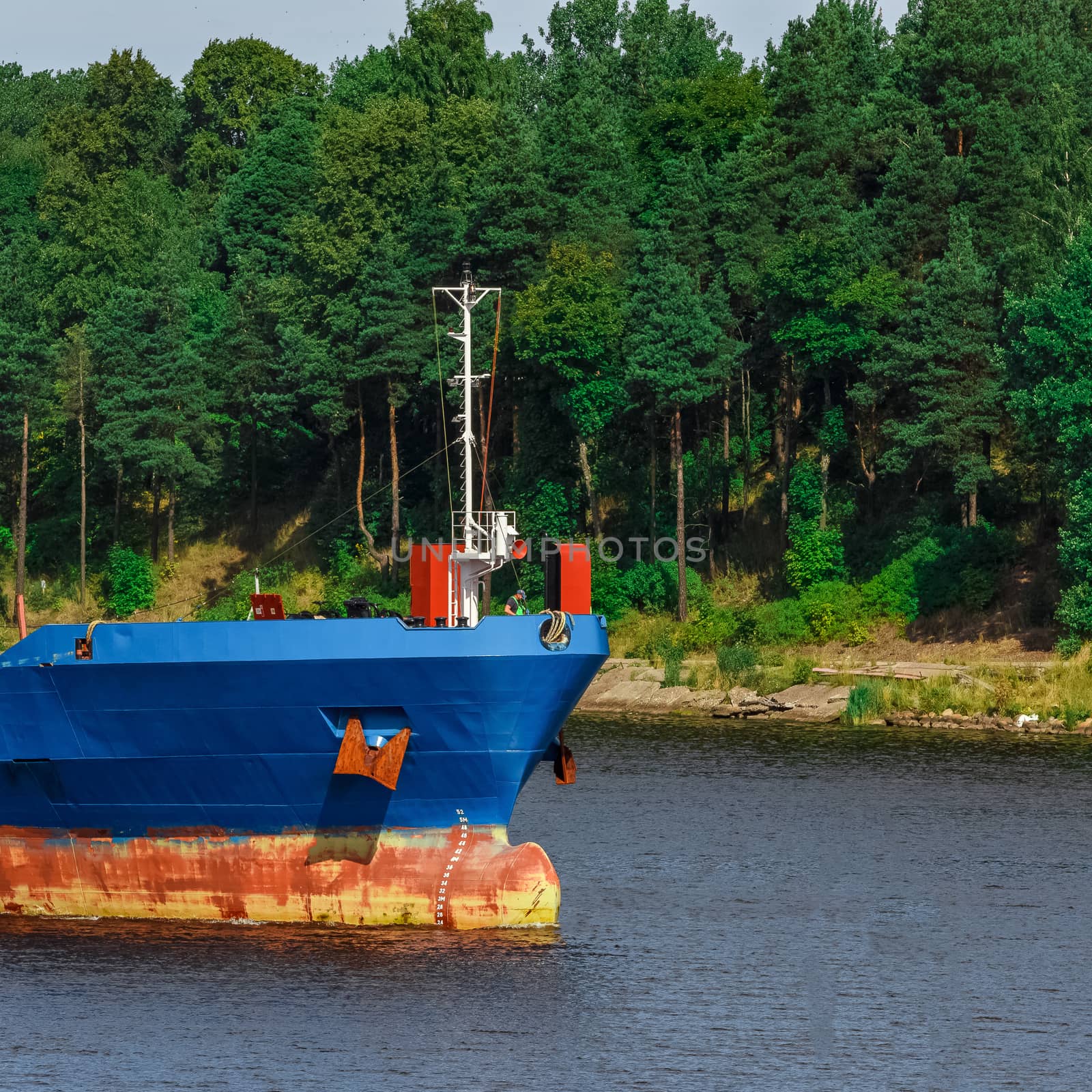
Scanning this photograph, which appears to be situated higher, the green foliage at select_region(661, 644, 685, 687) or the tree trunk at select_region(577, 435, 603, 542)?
the tree trunk at select_region(577, 435, 603, 542)

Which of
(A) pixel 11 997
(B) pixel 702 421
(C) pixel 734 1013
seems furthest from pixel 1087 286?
(A) pixel 11 997

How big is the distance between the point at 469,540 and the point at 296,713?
479 cm

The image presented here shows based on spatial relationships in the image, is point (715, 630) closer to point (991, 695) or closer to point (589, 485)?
point (589, 485)

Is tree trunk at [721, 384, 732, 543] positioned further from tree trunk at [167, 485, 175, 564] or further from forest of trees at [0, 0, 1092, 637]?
tree trunk at [167, 485, 175, 564]

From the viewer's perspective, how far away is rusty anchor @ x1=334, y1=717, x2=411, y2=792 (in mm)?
30266

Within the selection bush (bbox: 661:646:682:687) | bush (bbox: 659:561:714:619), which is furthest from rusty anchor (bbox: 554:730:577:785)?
bush (bbox: 659:561:714:619)

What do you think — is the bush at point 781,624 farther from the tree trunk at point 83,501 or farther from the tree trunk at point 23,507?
the tree trunk at point 83,501

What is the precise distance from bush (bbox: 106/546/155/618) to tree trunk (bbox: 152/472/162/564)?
10.5ft

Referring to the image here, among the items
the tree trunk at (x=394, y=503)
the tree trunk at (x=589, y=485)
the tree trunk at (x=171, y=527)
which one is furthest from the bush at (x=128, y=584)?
the tree trunk at (x=589, y=485)

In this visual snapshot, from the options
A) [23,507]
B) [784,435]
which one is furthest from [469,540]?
[23,507]

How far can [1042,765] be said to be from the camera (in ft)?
166

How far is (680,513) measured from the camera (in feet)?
260

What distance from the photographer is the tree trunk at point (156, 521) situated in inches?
3780

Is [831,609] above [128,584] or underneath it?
underneath
